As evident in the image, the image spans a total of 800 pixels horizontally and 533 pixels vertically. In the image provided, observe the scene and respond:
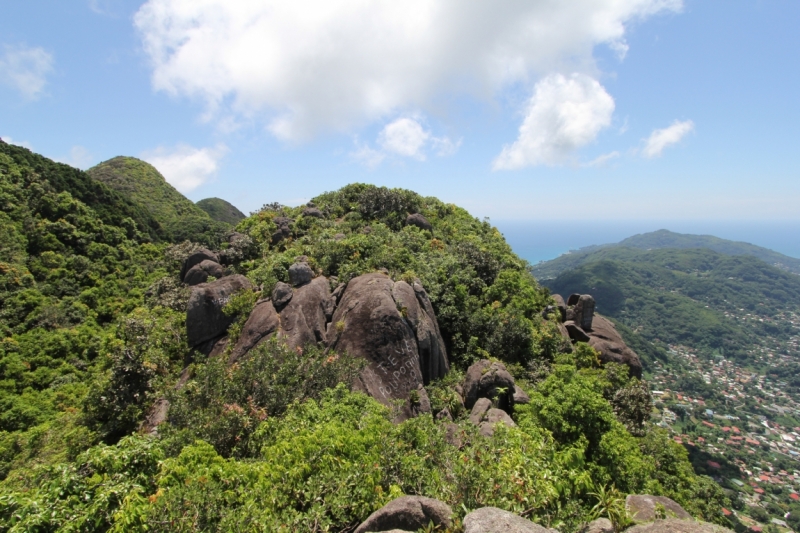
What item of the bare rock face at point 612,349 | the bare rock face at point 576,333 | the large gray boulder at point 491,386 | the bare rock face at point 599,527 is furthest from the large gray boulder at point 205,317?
the bare rock face at point 612,349

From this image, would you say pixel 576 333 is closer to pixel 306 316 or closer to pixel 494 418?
pixel 494 418

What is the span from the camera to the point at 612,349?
92.5ft

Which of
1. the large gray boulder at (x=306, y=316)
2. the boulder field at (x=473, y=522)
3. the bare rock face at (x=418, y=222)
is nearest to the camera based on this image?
the boulder field at (x=473, y=522)

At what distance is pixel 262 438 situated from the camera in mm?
11688

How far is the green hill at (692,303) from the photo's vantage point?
132 metres

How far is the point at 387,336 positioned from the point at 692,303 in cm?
17871

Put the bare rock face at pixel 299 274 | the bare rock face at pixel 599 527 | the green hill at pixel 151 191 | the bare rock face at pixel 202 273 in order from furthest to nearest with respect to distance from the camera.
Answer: the green hill at pixel 151 191 < the bare rock face at pixel 202 273 < the bare rock face at pixel 299 274 < the bare rock face at pixel 599 527

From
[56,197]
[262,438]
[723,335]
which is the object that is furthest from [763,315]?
[56,197]

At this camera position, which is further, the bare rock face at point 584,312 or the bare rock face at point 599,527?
the bare rock face at point 584,312

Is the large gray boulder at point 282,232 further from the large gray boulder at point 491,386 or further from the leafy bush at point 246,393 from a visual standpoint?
the large gray boulder at point 491,386

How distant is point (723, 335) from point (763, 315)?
56474 millimetres

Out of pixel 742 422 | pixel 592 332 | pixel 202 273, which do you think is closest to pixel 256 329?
pixel 202 273

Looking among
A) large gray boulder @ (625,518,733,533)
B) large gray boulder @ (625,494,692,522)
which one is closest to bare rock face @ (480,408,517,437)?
large gray boulder @ (625,494,692,522)

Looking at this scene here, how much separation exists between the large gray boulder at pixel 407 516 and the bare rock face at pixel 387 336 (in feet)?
28.8
